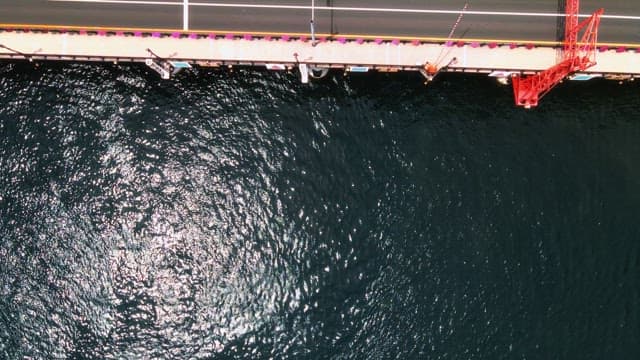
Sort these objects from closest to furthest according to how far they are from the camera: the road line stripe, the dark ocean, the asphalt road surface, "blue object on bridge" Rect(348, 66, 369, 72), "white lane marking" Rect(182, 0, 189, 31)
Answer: the road line stripe < the asphalt road surface < "white lane marking" Rect(182, 0, 189, 31) < "blue object on bridge" Rect(348, 66, 369, 72) < the dark ocean

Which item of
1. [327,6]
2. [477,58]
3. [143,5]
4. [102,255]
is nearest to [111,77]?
[143,5]

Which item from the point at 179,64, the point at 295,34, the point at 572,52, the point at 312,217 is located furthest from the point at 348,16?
the point at 572,52

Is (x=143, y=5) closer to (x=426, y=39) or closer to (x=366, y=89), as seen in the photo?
(x=366, y=89)

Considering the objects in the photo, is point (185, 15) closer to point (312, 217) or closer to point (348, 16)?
point (348, 16)

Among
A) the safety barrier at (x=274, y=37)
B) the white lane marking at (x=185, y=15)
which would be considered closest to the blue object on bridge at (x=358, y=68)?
the safety barrier at (x=274, y=37)

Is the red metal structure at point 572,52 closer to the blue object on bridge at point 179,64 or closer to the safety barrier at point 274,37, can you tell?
the safety barrier at point 274,37

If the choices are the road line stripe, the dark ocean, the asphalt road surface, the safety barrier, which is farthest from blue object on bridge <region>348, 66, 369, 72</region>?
the asphalt road surface

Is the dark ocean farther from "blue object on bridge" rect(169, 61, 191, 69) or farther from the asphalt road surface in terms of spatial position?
the asphalt road surface
